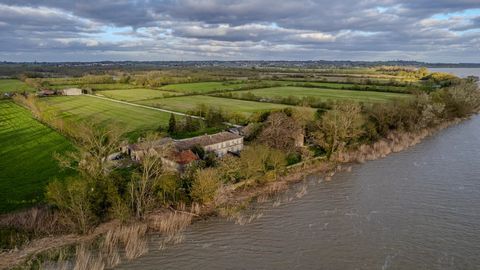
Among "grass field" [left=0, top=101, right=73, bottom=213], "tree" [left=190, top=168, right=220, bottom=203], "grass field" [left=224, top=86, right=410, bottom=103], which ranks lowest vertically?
"grass field" [left=0, top=101, right=73, bottom=213]

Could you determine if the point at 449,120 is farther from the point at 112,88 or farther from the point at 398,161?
the point at 112,88

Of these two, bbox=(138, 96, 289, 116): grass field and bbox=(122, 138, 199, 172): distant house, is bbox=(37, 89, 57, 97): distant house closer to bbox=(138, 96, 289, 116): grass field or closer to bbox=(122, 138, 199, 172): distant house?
bbox=(138, 96, 289, 116): grass field

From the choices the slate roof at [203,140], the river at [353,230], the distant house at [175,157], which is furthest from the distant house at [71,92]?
the river at [353,230]

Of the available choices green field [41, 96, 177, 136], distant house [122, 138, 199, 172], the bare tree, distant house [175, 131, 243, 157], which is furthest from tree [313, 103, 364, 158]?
green field [41, 96, 177, 136]

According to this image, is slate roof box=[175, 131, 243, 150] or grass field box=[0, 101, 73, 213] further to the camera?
slate roof box=[175, 131, 243, 150]

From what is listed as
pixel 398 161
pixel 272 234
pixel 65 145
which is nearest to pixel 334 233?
pixel 272 234

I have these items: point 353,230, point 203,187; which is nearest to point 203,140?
point 203,187

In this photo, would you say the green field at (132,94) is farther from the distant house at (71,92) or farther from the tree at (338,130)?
the tree at (338,130)
